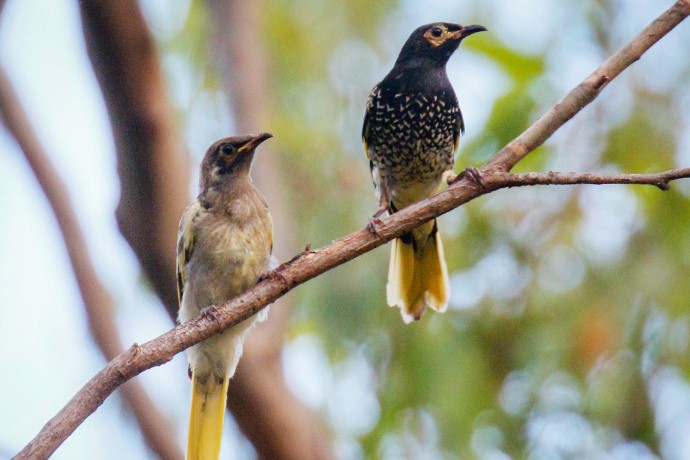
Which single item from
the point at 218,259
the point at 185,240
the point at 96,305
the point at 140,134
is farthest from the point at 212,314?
the point at 96,305

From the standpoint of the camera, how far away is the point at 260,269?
471 centimetres

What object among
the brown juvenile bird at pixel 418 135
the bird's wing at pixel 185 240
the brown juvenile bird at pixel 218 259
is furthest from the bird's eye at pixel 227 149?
the brown juvenile bird at pixel 418 135

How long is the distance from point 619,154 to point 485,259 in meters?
1.09

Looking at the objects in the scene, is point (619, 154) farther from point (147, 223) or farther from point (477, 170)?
point (147, 223)

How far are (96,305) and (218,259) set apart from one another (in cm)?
188

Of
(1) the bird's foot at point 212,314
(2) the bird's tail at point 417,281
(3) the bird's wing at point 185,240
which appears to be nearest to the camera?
(1) the bird's foot at point 212,314

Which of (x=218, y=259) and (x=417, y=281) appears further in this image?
(x=417, y=281)

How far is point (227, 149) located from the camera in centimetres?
498

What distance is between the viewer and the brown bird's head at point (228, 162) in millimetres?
4895

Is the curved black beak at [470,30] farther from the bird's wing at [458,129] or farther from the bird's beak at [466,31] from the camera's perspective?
the bird's wing at [458,129]

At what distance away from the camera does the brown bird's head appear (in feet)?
16.1

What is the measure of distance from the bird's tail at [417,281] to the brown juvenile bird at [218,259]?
0.89 meters

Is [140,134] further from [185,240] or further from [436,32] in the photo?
[436,32]

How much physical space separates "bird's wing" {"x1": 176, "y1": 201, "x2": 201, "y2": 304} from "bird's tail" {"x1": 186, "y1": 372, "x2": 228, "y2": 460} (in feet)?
1.68
